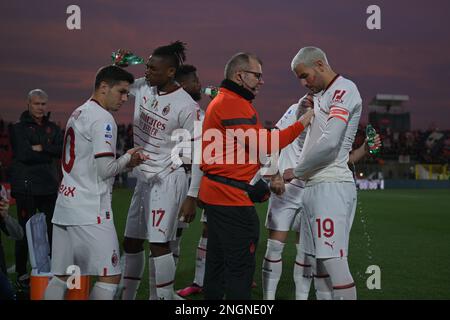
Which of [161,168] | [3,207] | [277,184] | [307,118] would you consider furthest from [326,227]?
[3,207]

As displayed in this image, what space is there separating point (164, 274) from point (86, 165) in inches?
54.7

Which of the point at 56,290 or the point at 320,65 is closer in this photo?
the point at 56,290

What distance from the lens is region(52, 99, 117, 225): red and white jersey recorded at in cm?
365

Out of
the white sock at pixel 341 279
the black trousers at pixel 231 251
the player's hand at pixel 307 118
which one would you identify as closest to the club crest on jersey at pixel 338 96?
the player's hand at pixel 307 118

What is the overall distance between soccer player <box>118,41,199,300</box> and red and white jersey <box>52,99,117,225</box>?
841mm

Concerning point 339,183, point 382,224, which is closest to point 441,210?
point 382,224

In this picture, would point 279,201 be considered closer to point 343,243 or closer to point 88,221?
point 343,243

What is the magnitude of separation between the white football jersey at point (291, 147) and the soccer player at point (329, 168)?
133 cm

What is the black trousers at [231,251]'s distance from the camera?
142 inches

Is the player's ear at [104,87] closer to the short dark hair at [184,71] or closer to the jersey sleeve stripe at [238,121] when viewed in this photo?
the jersey sleeve stripe at [238,121]

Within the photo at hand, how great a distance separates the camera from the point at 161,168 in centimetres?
463

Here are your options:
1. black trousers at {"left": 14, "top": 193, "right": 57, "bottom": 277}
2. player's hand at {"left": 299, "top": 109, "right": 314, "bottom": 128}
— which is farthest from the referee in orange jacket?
black trousers at {"left": 14, "top": 193, "right": 57, "bottom": 277}

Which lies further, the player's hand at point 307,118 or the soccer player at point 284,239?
the soccer player at point 284,239

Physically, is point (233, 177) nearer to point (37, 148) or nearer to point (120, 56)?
point (120, 56)
